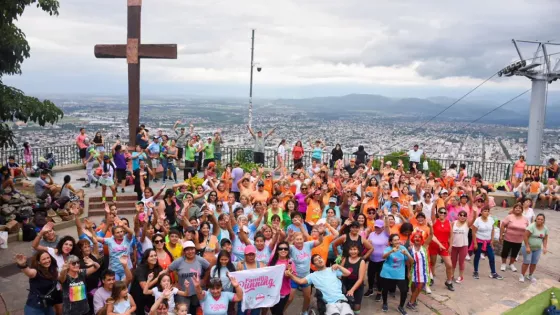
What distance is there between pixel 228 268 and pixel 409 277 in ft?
10.3

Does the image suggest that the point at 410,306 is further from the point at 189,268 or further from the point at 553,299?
the point at 189,268

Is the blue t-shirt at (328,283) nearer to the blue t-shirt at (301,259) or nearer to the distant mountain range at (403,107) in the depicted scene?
the blue t-shirt at (301,259)

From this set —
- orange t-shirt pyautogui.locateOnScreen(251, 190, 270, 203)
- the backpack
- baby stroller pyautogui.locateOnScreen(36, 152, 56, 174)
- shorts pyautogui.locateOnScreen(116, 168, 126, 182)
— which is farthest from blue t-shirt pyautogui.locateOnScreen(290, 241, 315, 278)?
baby stroller pyautogui.locateOnScreen(36, 152, 56, 174)

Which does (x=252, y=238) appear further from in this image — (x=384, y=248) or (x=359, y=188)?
(x=359, y=188)

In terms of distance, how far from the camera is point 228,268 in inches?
246

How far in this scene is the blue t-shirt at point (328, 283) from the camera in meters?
6.46

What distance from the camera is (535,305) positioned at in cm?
802

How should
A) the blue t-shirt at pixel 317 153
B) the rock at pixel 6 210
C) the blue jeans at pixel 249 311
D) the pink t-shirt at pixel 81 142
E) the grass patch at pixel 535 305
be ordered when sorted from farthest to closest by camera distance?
the blue t-shirt at pixel 317 153 < the pink t-shirt at pixel 81 142 < the rock at pixel 6 210 < the grass patch at pixel 535 305 < the blue jeans at pixel 249 311

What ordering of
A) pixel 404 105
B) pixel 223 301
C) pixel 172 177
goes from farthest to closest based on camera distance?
pixel 404 105 → pixel 172 177 → pixel 223 301

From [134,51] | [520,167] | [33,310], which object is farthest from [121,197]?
[520,167]

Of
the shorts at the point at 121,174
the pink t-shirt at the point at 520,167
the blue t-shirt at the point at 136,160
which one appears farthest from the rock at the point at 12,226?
the pink t-shirt at the point at 520,167

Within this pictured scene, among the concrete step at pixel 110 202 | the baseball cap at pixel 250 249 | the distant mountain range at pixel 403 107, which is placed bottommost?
the concrete step at pixel 110 202

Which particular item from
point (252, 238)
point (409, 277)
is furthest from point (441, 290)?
point (252, 238)

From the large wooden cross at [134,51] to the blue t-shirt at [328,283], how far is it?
9.10 metres
